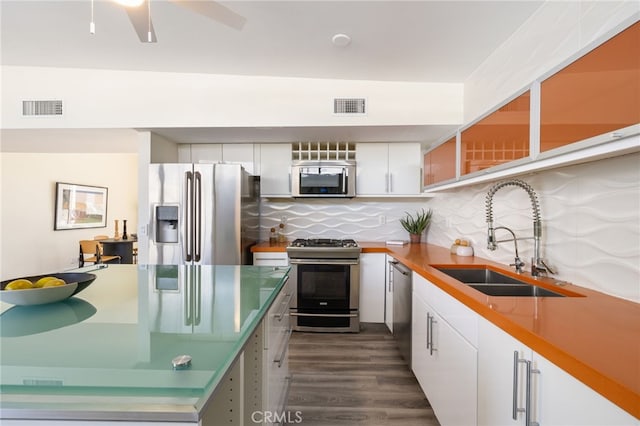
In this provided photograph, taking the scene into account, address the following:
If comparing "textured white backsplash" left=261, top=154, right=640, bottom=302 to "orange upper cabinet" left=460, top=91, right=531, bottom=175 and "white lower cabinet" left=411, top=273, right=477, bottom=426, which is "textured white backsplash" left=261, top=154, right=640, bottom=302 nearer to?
"orange upper cabinet" left=460, top=91, right=531, bottom=175

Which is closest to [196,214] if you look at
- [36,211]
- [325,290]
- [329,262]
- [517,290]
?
[329,262]

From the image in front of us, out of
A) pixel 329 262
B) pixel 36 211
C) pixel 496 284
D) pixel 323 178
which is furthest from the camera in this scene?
pixel 36 211

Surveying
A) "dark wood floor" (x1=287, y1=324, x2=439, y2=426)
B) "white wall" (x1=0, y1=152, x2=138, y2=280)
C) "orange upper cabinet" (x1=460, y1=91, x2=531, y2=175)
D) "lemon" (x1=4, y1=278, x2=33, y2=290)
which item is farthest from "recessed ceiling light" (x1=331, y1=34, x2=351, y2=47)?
"white wall" (x1=0, y1=152, x2=138, y2=280)

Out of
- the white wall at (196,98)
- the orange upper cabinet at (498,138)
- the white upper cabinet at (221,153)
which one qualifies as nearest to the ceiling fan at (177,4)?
the white wall at (196,98)

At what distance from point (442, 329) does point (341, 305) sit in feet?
4.85

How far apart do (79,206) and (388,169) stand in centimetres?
576

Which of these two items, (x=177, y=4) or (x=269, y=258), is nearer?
(x=177, y=4)

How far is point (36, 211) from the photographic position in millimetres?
4633

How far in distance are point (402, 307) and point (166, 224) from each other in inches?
92.7

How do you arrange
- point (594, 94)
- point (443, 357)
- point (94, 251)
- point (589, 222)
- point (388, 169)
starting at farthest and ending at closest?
point (94, 251)
point (388, 169)
point (443, 357)
point (589, 222)
point (594, 94)

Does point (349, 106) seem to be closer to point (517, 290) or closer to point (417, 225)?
point (417, 225)

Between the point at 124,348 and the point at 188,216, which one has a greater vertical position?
the point at 188,216

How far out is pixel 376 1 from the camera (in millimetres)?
1769
